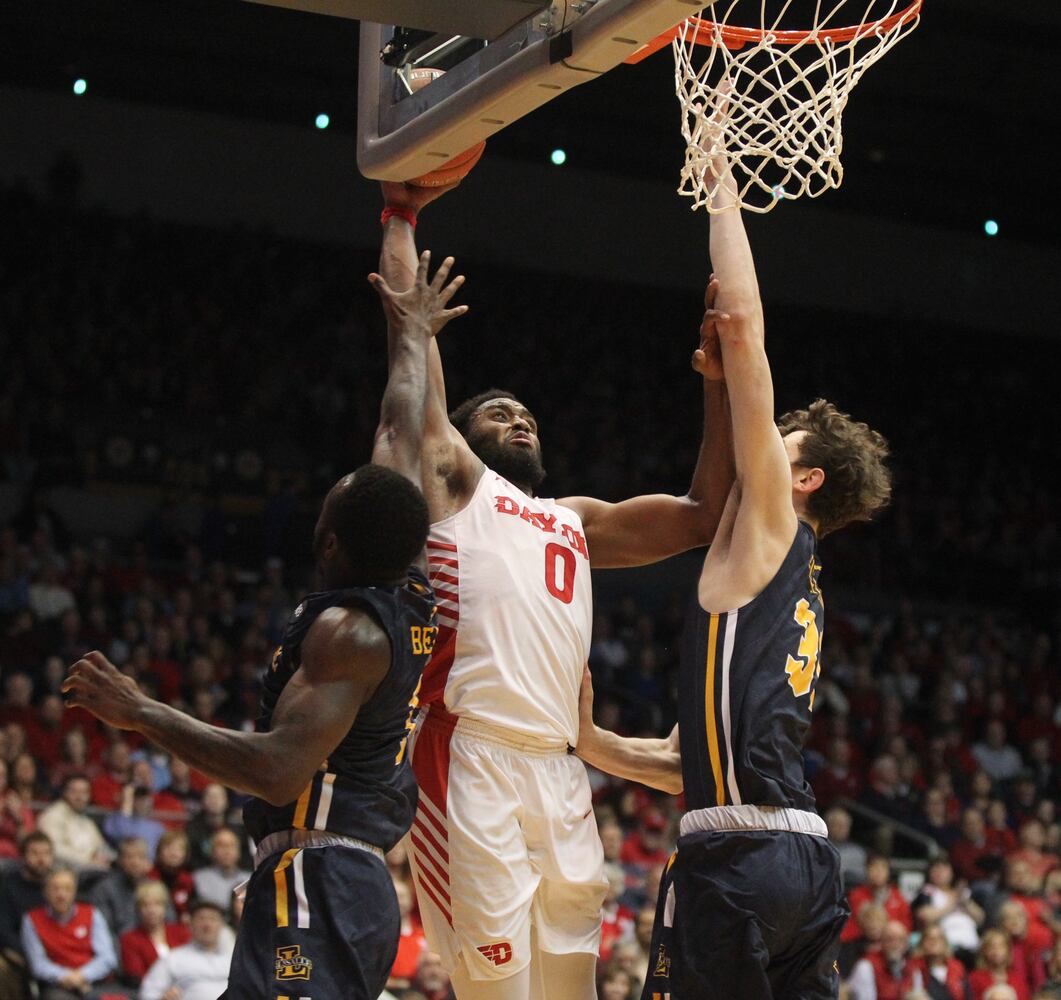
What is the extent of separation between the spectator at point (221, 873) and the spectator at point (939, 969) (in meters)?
4.09

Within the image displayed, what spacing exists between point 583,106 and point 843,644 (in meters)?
6.39

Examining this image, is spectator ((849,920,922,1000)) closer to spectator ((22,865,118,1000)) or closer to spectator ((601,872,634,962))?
spectator ((601,872,634,962))

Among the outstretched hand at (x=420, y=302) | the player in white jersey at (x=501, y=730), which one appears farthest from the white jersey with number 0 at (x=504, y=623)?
the outstretched hand at (x=420, y=302)

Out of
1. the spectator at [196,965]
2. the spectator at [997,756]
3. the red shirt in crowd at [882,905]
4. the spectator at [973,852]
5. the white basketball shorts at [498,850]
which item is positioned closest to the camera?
the white basketball shorts at [498,850]

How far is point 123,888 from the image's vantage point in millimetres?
8242

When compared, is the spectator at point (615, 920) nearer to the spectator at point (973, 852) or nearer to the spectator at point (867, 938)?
the spectator at point (867, 938)

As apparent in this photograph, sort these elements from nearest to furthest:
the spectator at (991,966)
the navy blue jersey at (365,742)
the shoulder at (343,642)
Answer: the shoulder at (343,642) → the navy blue jersey at (365,742) → the spectator at (991,966)

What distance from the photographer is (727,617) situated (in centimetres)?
374

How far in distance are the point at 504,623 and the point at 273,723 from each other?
38.3 inches

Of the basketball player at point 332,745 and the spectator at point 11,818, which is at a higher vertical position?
the basketball player at point 332,745

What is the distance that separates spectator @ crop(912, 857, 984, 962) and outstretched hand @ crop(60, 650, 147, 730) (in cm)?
773

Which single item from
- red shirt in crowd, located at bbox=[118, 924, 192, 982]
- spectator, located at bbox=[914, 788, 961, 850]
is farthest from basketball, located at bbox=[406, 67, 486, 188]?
spectator, located at bbox=[914, 788, 961, 850]

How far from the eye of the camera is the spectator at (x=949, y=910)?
10188mm

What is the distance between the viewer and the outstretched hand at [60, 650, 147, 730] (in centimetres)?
329
